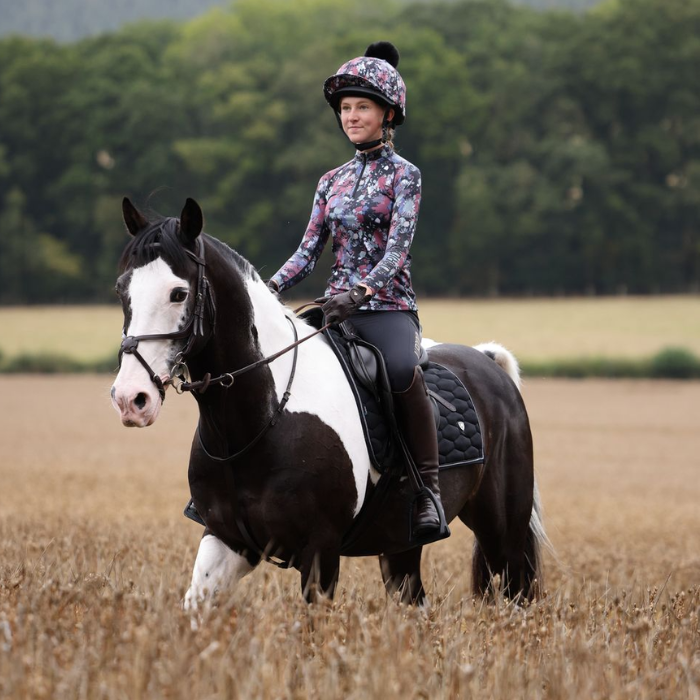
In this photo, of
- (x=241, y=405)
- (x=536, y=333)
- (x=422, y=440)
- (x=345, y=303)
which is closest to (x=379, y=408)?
(x=422, y=440)

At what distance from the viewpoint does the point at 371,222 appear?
18.7 ft

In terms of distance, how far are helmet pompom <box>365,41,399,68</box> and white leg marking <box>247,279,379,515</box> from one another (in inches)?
61.2

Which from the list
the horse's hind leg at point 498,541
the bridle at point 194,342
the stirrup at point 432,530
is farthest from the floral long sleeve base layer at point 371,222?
the horse's hind leg at point 498,541

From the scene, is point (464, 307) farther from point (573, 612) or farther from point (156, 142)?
point (573, 612)

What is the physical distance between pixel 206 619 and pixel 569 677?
4.14ft

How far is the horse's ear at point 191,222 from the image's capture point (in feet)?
15.5

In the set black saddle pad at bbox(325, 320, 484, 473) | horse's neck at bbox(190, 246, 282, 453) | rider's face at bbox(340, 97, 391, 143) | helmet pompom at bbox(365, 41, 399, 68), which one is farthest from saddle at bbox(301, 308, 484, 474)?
helmet pompom at bbox(365, 41, 399, 68)

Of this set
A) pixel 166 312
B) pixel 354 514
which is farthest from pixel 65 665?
pixel 354 514

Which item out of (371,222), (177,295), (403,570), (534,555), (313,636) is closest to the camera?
(313,636)

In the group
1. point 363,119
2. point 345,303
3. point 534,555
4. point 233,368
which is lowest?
point 534,555

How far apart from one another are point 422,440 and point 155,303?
1699mm

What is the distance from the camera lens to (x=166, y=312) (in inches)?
181

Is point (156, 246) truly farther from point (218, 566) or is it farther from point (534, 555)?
point (534, 555)

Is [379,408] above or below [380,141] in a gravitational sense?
below
